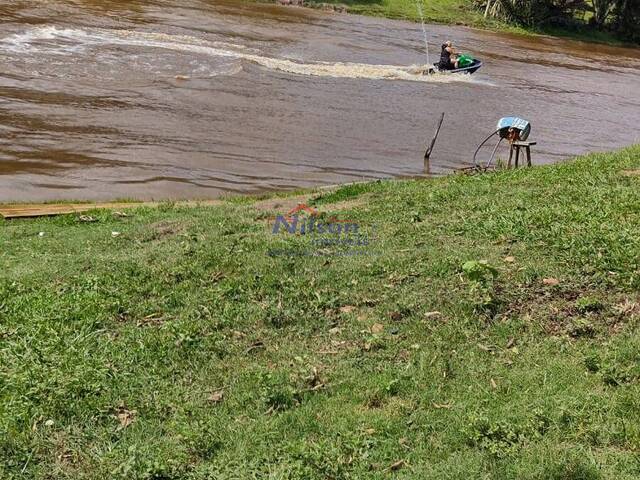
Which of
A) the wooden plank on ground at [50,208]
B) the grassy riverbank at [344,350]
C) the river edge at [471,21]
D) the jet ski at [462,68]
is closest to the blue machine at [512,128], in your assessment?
the grassy riverbank at [344,350]

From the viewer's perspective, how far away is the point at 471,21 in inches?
2021

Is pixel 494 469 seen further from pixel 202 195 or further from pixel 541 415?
pixel 202 195

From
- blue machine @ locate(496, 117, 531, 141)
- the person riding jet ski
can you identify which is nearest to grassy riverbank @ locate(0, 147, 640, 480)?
blue machine @ locate(496, 117, 531, 141)

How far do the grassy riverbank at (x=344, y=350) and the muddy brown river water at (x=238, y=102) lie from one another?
7025mm

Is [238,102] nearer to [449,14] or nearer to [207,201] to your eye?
[207,201]

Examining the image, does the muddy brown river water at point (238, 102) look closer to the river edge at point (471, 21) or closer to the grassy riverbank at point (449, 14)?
the river edge at point (471, 21)

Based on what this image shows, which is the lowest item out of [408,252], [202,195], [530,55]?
[202,195]

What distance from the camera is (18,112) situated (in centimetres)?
1866

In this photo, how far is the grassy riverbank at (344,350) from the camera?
4.87 metres

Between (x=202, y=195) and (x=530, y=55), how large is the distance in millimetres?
32782

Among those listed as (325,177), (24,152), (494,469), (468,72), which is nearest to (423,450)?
(494,469)

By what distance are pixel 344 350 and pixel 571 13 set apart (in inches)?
2199

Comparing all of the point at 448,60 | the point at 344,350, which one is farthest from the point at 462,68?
the point at 344,350

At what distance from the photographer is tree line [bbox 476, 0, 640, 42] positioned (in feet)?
Answer: 171
